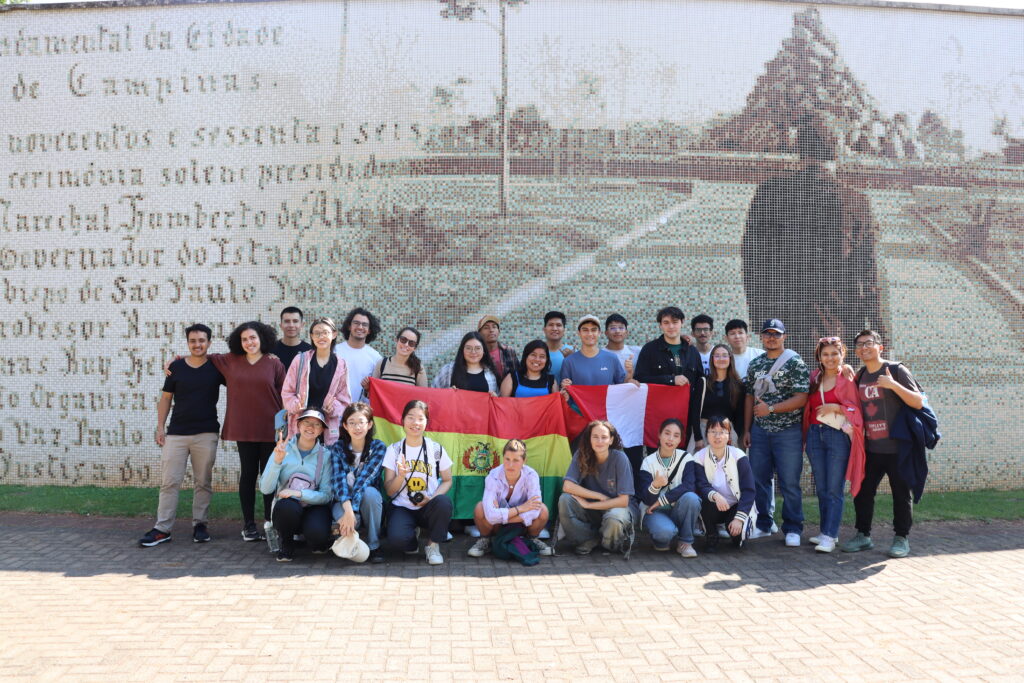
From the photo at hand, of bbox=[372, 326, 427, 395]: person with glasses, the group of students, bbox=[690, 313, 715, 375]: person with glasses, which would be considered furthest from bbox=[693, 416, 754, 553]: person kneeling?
bbox=[372, 326, 427, 395]: person with glasses

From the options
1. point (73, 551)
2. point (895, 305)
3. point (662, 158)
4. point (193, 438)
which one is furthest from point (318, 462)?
point (895, 305)

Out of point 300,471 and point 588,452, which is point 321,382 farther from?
point 588,452

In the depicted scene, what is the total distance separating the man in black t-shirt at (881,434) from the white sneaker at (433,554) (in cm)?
317

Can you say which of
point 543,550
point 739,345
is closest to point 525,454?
point 543,550

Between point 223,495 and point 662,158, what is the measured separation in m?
5.90

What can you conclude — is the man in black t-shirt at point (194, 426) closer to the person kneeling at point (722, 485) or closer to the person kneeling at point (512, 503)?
the person kneeling at point (512, 503)

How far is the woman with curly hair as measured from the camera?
216 inches

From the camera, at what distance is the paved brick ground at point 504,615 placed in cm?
320

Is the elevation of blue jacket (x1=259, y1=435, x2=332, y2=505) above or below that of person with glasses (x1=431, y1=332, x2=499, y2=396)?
below

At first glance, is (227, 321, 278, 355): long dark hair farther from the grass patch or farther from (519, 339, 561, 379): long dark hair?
(519, 339, 561, 379): long dark hair

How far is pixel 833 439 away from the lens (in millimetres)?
5371

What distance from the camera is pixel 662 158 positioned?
294 inches

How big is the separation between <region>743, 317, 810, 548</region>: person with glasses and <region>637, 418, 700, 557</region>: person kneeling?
26.0 inches

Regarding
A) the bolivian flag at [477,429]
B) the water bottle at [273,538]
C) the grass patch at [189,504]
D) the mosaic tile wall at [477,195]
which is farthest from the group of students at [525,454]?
the mosaic tile wall at [477,195]
